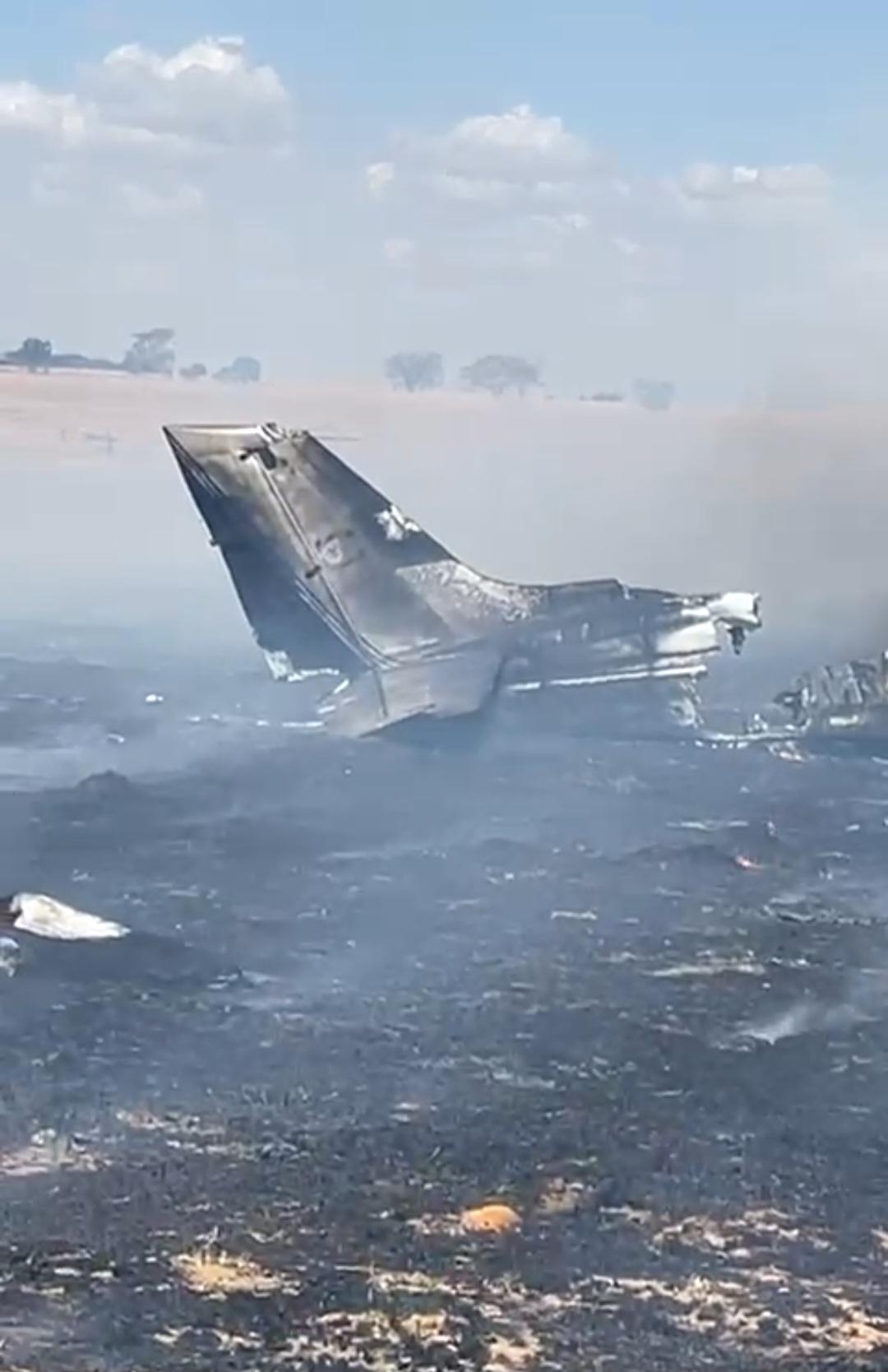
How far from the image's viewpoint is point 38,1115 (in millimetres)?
39094

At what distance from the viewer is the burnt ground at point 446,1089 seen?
3041 centimetres

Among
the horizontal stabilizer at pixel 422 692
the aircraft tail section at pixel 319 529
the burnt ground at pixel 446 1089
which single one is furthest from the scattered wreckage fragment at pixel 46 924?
the aircraft tail section at pixel 319 529

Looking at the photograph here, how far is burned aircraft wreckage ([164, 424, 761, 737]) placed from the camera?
268 feet

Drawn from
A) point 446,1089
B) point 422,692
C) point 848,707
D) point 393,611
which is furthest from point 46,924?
point 848,707

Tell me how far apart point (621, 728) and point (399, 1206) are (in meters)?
52.1

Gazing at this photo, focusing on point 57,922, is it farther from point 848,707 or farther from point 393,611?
point 848,707

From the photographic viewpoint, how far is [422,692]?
81125 mm

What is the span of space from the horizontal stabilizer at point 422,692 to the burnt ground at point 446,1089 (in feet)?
21.5

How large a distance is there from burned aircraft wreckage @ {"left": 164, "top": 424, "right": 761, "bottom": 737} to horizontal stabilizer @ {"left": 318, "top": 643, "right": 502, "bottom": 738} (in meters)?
0.07

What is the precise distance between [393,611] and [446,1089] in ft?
144

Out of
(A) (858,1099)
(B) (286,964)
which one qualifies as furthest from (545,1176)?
(B) (286,964)

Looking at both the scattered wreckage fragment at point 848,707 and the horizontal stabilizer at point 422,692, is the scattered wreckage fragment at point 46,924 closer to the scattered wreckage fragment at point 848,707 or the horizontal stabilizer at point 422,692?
the horizontal stabilizer at point 422,692

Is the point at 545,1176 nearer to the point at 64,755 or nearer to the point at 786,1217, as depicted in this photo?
the point at 786,1217

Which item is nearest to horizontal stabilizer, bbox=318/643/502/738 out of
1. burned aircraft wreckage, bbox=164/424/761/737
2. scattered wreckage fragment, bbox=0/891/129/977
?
burned aircraft wreckage, bbox=164/424/761/737
